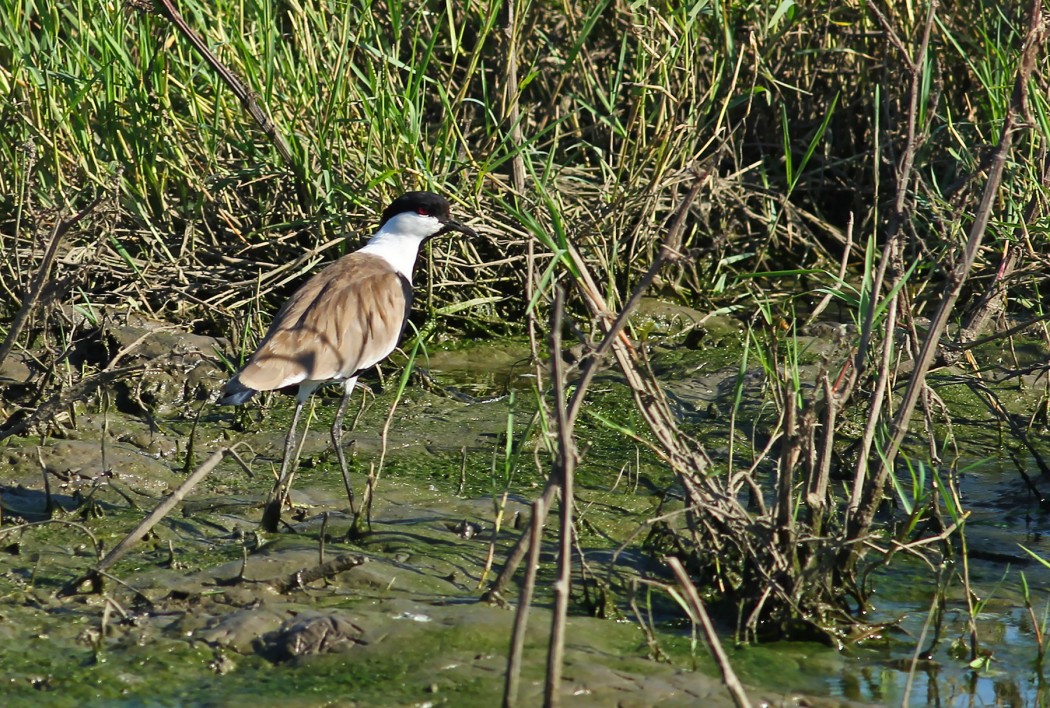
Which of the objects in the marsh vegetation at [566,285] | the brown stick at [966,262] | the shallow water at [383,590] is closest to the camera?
the shallow water at [383,590]

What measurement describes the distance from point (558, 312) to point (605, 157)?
4.01 meters

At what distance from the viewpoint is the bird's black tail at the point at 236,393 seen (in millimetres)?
4418

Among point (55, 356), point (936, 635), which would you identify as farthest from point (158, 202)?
point (936, 635)

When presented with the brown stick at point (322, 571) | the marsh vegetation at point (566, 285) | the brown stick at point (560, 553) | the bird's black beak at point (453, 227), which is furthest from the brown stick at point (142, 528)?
the bird's black beak at point (453, 227)

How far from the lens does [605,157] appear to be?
6.53 metres

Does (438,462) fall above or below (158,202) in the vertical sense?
below

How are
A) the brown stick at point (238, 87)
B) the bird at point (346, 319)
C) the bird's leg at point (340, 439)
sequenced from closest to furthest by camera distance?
the bird's leg at point (340, 439), the bird at point (346, 319), the brown stick at point (238, 87)

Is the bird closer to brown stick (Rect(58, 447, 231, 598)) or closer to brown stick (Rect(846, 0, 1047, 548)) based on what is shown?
brown stick (Rect(58, 447, 231, 598))

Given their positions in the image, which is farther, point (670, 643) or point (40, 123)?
point (40, 123)

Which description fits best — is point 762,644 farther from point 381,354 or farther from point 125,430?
point 125,430

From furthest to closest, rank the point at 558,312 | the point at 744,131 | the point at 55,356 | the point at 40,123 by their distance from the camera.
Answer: the point at 744,131, the point at 40,123, the point at 55,356, the point at 558,312

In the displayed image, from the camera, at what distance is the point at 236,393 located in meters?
4.43

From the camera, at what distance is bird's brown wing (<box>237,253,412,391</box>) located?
4559mm

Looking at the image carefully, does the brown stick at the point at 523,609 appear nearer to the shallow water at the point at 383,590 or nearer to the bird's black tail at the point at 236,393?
the shallow water at the point at 383,590
